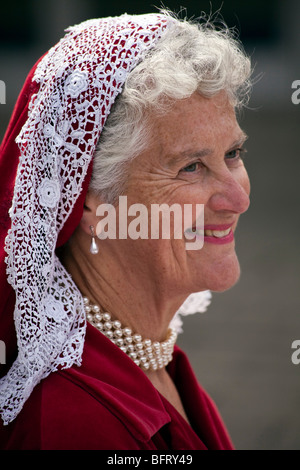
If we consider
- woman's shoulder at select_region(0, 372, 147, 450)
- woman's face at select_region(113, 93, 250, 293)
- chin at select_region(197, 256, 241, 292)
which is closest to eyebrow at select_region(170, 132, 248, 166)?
woman's face at select_region(113, 93, 250, 293)

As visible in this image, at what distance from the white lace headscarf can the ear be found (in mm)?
109

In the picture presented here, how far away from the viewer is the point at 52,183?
1.86 meters

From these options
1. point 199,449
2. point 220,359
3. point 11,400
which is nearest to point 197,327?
point 220,359

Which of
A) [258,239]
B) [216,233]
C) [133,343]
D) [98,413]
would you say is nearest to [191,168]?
[216,233]

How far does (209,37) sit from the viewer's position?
2.06 meters

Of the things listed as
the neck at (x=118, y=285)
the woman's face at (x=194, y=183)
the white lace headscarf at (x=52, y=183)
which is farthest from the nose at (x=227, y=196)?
the white lace headscarf at (x=52, y=183)

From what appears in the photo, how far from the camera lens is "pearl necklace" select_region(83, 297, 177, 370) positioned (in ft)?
6.73

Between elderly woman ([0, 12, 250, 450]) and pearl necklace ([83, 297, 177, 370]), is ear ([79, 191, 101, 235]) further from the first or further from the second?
pearl necklace ([83, 297, 177, 370])

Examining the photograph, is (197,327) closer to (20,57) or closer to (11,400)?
(11,400)

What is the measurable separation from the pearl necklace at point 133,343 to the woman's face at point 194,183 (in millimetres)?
200

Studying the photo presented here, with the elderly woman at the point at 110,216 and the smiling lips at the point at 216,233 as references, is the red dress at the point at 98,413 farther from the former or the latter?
the smiling lips at the point at 216,233

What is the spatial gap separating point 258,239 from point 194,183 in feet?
19.1

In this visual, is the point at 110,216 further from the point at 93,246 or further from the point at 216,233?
the point at 216,233

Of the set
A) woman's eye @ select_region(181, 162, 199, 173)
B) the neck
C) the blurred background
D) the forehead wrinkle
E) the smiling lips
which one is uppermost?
the forehead wrinkle
